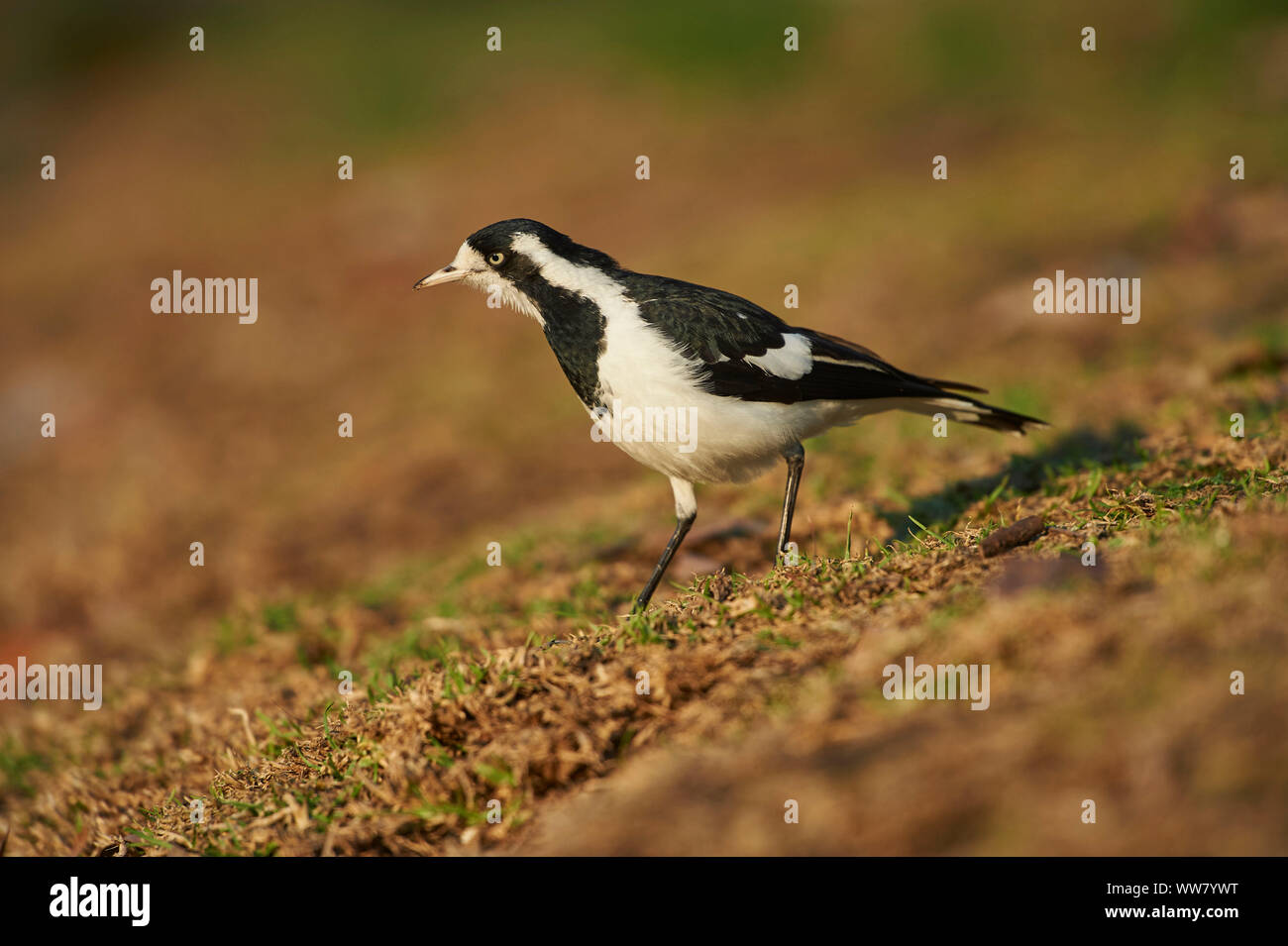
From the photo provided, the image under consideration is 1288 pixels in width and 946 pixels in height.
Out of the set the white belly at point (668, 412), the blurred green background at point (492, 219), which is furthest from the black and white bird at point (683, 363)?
the blurred green background at point (492, 219)

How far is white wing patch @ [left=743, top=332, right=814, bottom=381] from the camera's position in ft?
13.8

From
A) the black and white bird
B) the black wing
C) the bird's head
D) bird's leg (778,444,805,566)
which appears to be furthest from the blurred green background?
the bird's head

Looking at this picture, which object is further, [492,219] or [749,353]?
[492,219]

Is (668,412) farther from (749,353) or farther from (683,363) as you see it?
(749,353)

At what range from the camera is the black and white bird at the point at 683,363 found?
4043 millimetres

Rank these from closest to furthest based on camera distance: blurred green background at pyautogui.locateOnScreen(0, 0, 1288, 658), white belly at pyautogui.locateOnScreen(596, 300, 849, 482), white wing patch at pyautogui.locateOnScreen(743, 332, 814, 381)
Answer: white belly at pyautogui.locateOnScreen(596, 300, 849, 482) < white wing patch at pyautogui.locateOnScreen(743, 332, 814, 381) < blurred green background at pyautogui.locateOnScreen(0, 0, 1288, 658)

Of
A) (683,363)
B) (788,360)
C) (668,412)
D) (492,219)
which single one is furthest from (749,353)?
(492,219)

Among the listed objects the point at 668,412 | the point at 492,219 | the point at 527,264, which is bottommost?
the point at 668,412

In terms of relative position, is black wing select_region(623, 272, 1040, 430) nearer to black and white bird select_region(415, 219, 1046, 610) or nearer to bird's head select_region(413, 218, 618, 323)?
black and white bird select_region(415, 219, 1046, 610)

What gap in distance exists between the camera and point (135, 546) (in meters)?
8.22

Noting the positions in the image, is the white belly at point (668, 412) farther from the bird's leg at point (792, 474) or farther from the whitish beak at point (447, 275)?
the whitish beak at point (447, 275)

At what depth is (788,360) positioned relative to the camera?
13.9ft

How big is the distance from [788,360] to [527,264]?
1.14 meters

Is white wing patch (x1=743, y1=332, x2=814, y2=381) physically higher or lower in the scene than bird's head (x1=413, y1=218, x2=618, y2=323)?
lower
